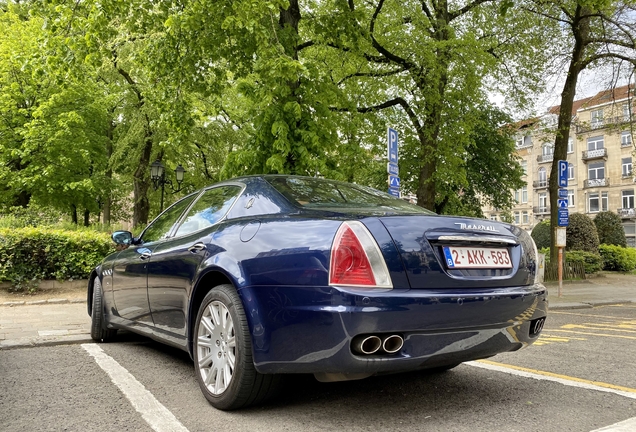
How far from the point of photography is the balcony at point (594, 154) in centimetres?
6066

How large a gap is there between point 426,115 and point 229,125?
11.4 meters

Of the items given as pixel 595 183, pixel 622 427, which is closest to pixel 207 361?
pixel 622 427

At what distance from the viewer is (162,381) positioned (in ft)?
13.2

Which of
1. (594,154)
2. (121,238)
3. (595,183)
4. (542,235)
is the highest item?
(594,154)

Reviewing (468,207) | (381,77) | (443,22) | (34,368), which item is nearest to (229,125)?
(381,77)

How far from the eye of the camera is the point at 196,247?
3742 mm

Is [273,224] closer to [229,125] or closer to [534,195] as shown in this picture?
[229,125]

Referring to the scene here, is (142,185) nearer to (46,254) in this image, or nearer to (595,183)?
(46,254)

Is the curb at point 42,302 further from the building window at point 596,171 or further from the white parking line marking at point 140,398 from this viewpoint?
the building window at point 596,171

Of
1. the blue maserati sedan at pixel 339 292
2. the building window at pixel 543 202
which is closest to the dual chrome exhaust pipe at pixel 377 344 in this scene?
the blue maserati sedan at pixel 339 292

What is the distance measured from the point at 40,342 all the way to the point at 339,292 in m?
4.22

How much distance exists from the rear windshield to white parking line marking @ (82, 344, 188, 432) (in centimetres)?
147

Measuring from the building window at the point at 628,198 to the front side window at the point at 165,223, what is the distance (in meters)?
64.4

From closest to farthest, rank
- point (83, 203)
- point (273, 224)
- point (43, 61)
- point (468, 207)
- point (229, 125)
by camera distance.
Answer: point (273, 224)
point (43, 61)
point (229, 125)
point (83, 203)
point (468, 207)
